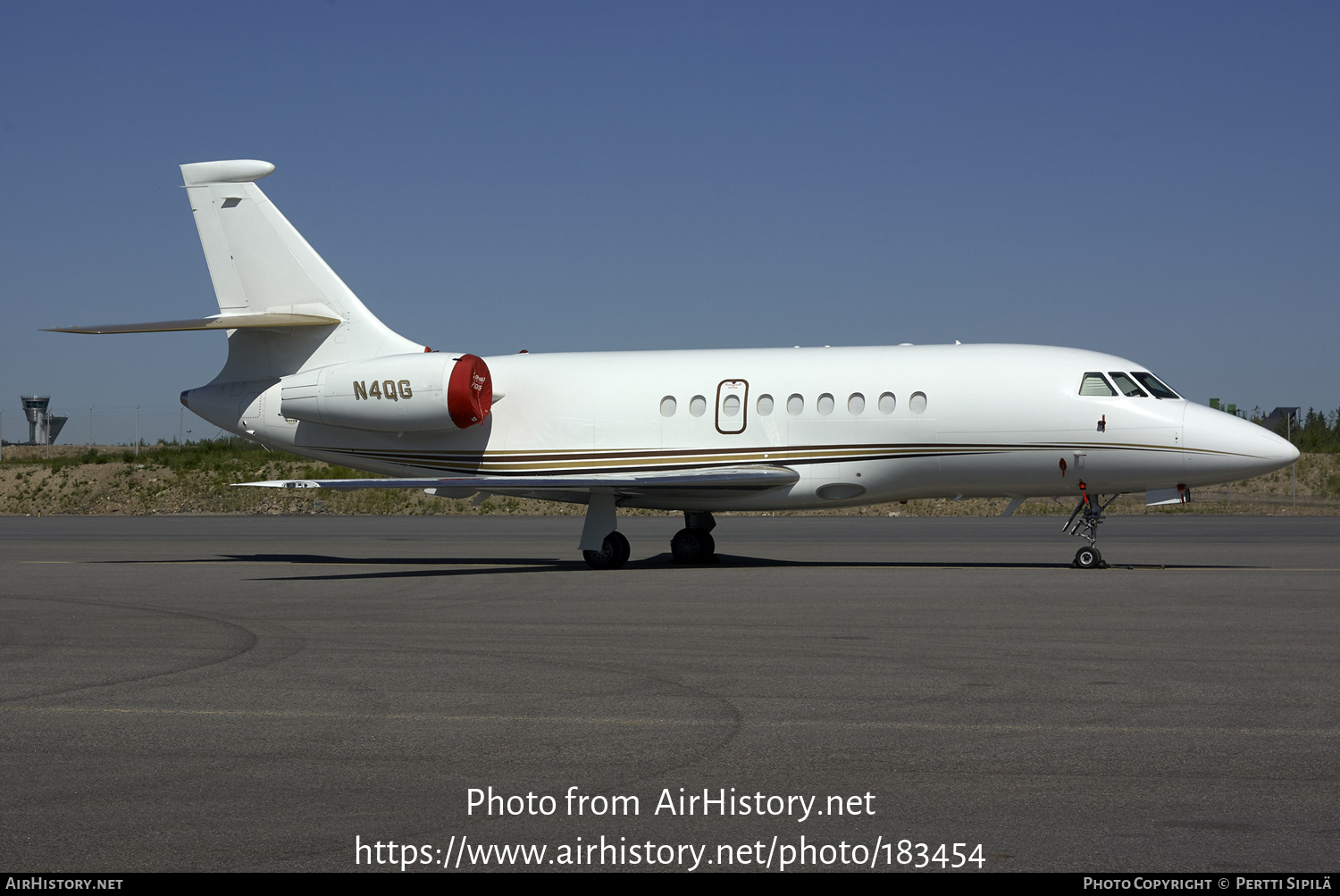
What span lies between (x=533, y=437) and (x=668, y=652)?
11105 mm

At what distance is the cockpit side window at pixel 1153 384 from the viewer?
17844mm

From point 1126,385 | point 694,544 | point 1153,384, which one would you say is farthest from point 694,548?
point 1153,384

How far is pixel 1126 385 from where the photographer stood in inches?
706

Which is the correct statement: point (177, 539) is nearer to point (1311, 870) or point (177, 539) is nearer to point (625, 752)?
point (625, 752)

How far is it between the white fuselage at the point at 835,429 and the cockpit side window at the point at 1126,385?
0.10m

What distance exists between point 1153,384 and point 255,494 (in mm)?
41431

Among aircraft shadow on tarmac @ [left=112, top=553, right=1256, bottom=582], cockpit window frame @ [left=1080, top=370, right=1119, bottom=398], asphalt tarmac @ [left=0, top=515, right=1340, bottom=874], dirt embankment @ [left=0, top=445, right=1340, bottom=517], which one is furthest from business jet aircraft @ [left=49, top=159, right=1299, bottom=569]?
dirt embankment @ [left=0, top=445, right=1340, bottom=517]

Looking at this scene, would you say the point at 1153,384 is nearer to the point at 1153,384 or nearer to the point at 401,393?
the point at 1153,384

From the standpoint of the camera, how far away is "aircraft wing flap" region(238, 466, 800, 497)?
61.1 ft

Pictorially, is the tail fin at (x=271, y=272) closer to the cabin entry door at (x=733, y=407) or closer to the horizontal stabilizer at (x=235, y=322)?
the horizontal stabilizer at (x=235, y=322)

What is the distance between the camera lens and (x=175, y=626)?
11820mm

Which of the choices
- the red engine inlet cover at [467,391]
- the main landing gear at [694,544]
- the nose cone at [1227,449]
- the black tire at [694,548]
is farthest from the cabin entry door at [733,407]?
the nose cone at [1227,449]

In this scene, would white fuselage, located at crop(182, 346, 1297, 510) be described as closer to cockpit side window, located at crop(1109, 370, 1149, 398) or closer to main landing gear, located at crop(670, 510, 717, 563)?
cockpit side window, located at crop(1109, 370, 1149, 398)
